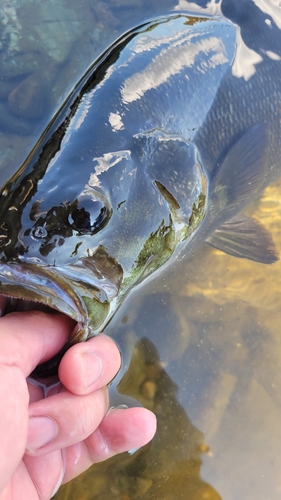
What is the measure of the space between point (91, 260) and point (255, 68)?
5.03 ft

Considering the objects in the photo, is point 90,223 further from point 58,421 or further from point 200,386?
point 200,386

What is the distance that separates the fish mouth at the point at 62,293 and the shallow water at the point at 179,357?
2.64 feet

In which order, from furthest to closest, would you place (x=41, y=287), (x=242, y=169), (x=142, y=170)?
(x=242, y=169) → (x=142, y=170) → (x=41, y=287)

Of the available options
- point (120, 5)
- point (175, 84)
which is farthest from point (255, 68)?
point (120, 5)

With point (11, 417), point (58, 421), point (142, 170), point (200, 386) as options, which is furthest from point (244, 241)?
point (11, 417)

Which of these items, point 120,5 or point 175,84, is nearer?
point 175,84

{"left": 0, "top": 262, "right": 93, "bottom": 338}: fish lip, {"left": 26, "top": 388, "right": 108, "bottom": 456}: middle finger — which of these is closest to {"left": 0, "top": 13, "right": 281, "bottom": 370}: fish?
{"left": 0, "top": 262, "right": 93, "bottom": 338}: fish lip

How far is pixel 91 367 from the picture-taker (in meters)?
1.71

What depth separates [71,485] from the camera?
246cm

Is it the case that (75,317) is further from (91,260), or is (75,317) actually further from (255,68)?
(255,68)

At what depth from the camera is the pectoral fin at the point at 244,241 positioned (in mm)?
2924

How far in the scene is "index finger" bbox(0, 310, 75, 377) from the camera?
5.13ft

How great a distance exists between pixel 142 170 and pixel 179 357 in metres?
1.24

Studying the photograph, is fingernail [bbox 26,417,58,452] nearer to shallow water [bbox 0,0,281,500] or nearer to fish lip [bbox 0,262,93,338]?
fish lip [bbox 0,262,93,338]
